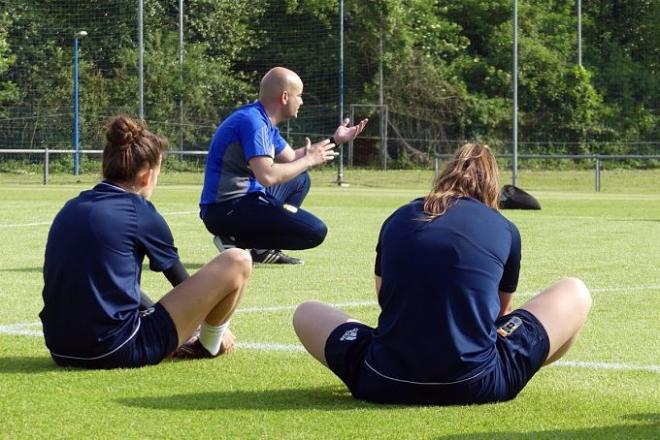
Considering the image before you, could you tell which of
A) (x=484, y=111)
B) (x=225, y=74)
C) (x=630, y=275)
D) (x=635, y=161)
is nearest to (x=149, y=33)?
(x=225, y=74)

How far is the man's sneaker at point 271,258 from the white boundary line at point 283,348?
3.84 meters

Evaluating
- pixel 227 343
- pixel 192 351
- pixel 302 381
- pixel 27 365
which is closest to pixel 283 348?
pixel 227 343

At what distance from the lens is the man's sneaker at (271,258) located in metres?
11.0

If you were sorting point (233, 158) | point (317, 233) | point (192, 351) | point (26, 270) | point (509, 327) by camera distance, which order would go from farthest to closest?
1. point (26, 270)
2. point (317, 233)
3. point (233, 158)
4. point (192, 351)
5. point (509, 327)

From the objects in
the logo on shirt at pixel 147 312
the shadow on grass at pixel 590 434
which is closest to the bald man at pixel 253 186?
the logo on shirt at pixel 147 312

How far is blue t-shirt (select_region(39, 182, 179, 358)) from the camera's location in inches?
216

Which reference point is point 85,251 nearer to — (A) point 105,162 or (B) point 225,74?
(A) point 105,162

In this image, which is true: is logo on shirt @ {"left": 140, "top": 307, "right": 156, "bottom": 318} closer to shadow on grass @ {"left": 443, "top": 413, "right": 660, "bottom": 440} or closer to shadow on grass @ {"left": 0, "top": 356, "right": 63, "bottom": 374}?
shadow on grass @ {"left": 0, "top": 356, "right": 63, "bottom": 374}

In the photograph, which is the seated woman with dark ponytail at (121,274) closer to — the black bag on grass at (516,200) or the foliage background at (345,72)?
the black bag on grass at (516,200)

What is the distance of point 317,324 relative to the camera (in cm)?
532

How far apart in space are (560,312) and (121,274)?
1852mm

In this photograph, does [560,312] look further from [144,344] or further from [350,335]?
[144,344]

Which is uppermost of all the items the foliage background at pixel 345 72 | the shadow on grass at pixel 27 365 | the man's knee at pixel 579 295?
the foliage background at pixel 345 72

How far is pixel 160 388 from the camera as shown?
212 inches
